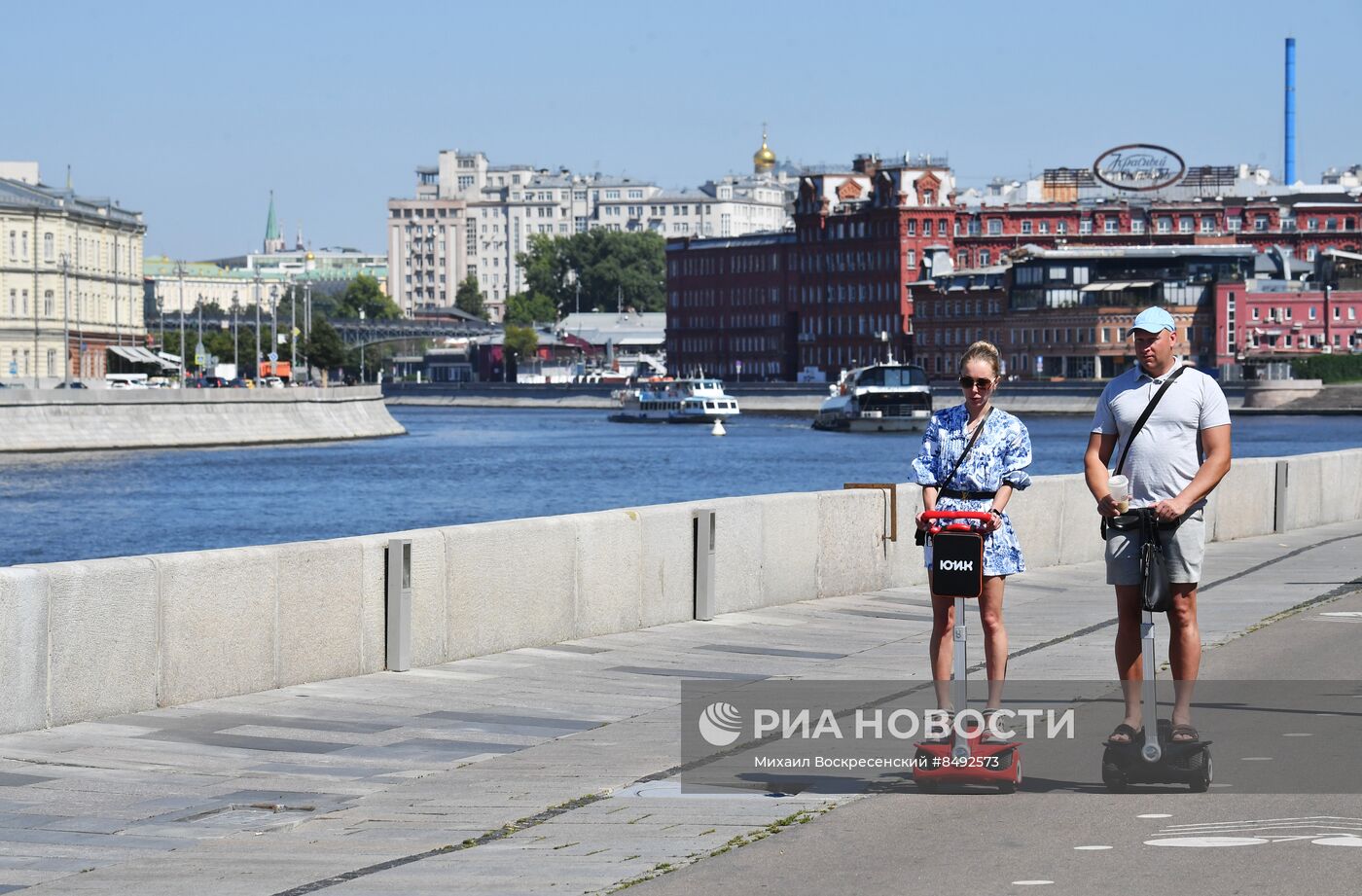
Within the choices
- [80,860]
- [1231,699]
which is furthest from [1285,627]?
[80,860]

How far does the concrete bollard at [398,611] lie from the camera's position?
1321cm

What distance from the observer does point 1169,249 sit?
15025cm

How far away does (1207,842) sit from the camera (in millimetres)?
8039

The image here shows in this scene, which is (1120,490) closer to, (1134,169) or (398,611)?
A: (398,611)

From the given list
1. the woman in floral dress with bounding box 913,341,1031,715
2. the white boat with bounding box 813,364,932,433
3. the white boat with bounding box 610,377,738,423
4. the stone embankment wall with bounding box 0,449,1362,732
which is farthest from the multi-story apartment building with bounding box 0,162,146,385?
the woman in floral dress with bounding box 913,341,1031,715

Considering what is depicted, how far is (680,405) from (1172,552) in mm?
133143

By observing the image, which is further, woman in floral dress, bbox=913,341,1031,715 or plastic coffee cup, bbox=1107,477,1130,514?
woman in floral dress, bbox=913,341,1031,715

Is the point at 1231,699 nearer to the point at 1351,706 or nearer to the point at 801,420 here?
the point at 1351,706

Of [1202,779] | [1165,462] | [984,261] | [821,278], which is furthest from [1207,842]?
[821,278]

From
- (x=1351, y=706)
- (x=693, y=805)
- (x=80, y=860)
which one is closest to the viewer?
(x=80, y=860)

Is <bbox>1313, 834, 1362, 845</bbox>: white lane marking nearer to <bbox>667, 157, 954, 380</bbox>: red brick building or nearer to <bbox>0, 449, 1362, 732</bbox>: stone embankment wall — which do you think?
<bbox>0, 449, 1362, 732</bbox>: stone embankment wall

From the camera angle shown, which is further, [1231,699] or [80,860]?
[1231,699]

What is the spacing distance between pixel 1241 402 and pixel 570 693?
429 ft

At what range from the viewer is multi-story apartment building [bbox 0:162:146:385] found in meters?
128
